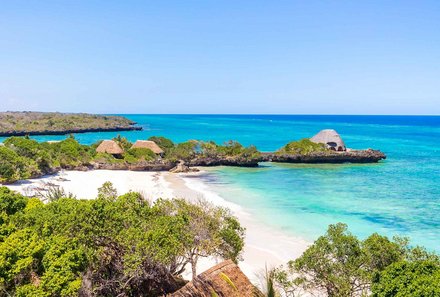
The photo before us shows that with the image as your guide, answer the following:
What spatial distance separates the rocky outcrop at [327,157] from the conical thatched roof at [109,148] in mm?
18590

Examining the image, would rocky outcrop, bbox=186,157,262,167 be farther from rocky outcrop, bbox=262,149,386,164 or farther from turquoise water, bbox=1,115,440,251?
rocky outcrop, bbox=262,149,386,164

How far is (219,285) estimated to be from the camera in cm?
912

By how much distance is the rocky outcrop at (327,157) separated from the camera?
47938 mm

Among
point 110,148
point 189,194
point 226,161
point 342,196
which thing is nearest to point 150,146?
point 110,148

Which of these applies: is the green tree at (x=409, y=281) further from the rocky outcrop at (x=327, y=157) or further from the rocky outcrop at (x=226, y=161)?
the rocky outcrop at (x=327, y=157)

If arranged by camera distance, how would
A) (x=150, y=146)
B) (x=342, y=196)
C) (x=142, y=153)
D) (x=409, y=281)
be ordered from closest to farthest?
(x=409, y=281), (x=342, y=196), (x=142, y=153), (x=150, y=146)

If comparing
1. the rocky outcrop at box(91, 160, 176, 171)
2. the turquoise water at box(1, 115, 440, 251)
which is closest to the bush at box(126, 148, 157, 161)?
the rocky outcrop at box(91, 160, 176, 171)

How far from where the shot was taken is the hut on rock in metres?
41.8

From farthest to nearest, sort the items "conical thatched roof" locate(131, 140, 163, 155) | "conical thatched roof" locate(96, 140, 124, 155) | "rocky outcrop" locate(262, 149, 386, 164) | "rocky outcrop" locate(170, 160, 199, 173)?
"rocky outcrop" locate(262, 149, 386, 164), "conical thatched roof" locate(131, 140, 163, 155), "conical thatched roof" locate(96, 140, 124, 155), "rocky outcrop" locate(170, 160, 199, 173)

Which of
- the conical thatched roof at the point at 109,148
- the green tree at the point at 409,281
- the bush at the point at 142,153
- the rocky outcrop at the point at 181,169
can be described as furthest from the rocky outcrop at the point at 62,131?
the green tree at the point at 409,281

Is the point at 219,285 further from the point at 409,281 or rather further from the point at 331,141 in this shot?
the point at 331,141

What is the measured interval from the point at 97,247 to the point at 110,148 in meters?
33.3

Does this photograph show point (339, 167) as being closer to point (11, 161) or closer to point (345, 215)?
point (345, 215)

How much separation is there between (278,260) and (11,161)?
69.5ft
